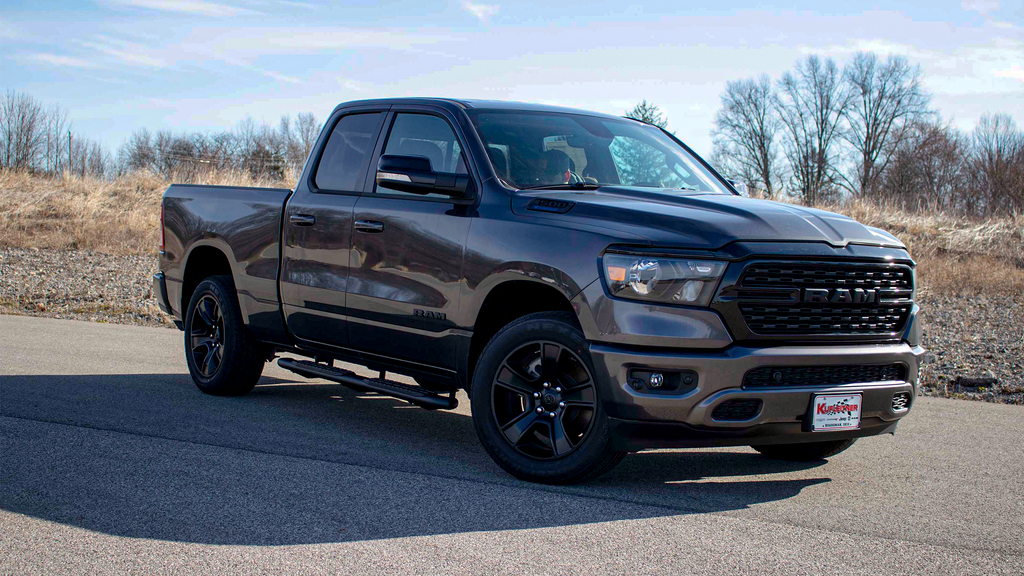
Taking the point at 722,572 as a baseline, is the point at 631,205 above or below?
above

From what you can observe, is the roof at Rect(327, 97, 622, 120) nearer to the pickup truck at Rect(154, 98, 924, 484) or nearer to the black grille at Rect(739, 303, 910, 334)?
the pickup truck at Rect(154, 98, 924, 484)

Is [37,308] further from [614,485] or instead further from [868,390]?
[868,390]

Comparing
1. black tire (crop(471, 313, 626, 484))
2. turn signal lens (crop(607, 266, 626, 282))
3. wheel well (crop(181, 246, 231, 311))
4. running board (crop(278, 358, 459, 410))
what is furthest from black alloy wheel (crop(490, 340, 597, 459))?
wheel well (crop(181, 246, 231, 311))

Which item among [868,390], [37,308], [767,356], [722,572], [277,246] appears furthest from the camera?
[37,308]

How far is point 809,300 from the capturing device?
180 inches

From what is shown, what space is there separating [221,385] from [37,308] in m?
8.07

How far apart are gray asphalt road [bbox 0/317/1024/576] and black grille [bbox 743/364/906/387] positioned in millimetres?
611

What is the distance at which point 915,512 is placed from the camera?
4652 mm

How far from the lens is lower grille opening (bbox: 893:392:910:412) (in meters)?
4.95

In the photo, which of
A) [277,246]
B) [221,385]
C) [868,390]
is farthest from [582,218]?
[221,385]

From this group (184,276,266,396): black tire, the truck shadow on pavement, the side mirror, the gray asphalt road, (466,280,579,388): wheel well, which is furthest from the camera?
(184,276,266,396): black tire

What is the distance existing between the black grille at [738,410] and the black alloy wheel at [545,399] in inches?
24.5

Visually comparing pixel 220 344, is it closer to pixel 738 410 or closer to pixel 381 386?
pixel 381 386

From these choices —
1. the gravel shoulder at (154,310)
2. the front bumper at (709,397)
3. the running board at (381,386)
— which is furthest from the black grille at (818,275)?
the gravel shoulder at (154,310)
